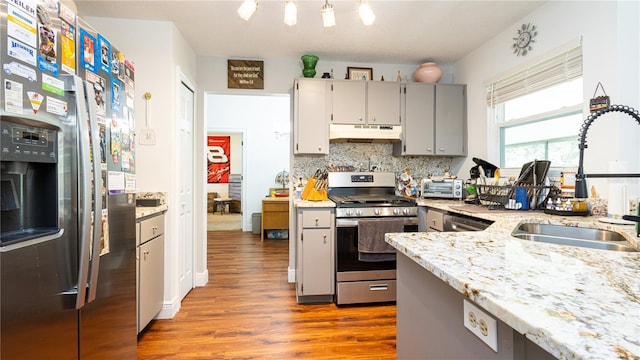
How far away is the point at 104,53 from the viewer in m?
1.36

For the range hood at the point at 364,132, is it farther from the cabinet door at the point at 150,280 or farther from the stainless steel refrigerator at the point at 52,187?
the stainless steel refrigerator at the point at 52,187

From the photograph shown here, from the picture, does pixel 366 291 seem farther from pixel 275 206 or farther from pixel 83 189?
pixel 275 206

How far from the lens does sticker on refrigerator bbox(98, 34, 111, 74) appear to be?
1.34 meters

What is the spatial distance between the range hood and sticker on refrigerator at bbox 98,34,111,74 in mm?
2032

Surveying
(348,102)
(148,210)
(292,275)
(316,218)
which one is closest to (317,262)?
(316,218)

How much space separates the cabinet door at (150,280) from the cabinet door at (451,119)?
284 cm

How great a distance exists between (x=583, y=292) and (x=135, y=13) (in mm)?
3062

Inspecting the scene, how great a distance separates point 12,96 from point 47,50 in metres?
0.23

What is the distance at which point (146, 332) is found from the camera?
88.1 inches

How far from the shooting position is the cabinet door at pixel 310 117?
305 cm

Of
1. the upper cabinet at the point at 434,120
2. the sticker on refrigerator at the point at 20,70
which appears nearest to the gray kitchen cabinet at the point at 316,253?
the upper cabinet at the point at 434,120

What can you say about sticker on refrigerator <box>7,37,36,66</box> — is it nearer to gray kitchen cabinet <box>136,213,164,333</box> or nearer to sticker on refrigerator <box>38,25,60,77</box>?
sticker on refrigerator <box>38,25,60,77</box>

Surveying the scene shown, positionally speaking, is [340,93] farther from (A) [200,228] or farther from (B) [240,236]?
(B) [240,236]

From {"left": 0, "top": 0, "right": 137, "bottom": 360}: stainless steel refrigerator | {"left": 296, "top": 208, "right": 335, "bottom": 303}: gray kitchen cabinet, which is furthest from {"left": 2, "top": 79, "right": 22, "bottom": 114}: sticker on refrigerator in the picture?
{"left": 296, "top": 208, "right": 335, "bottom": 303}: gray kitchen cabinet
